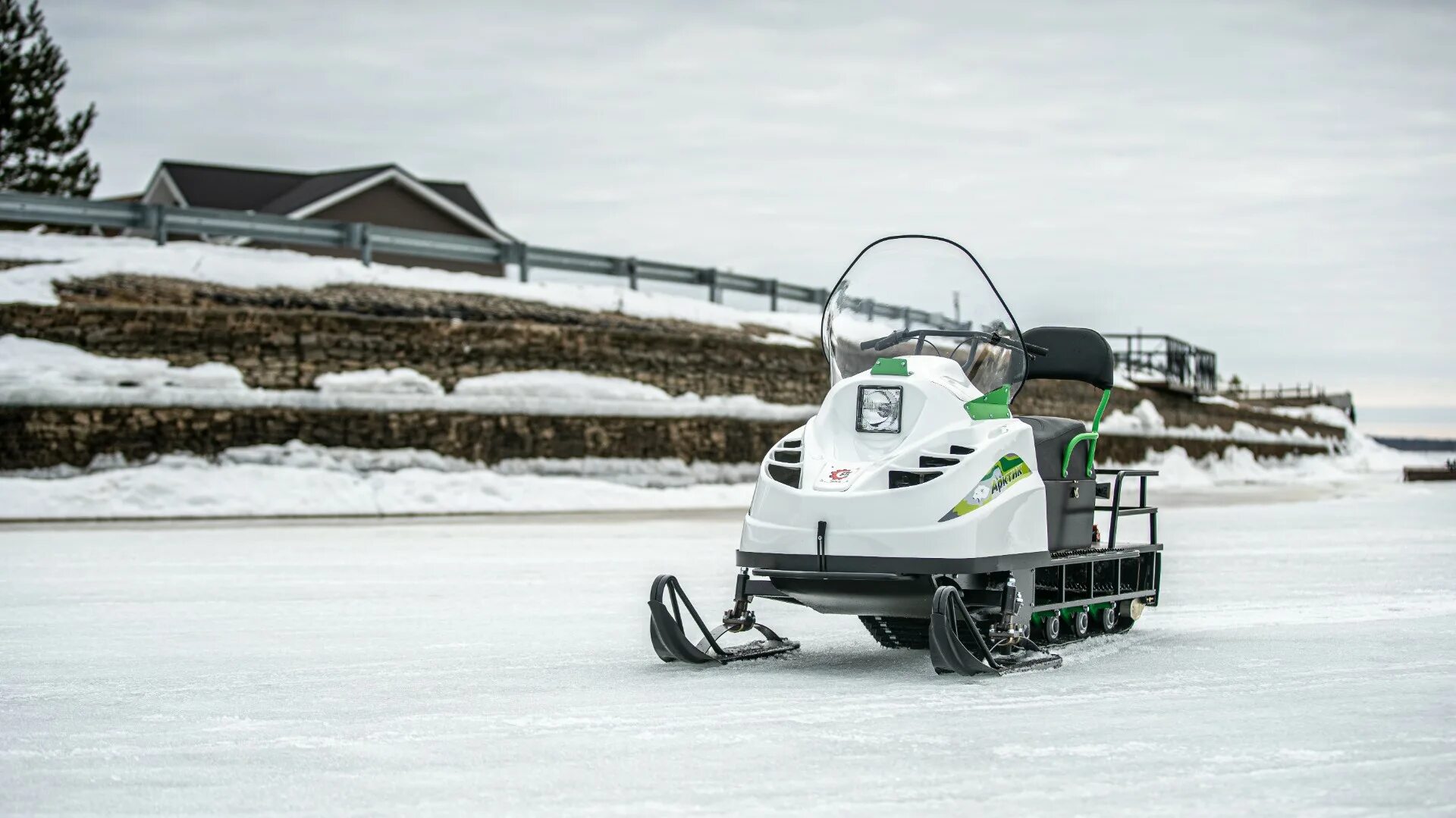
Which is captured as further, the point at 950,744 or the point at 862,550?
the point at 862,550

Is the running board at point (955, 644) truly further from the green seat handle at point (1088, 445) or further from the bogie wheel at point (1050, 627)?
the green seat handle at point (1088, 445)

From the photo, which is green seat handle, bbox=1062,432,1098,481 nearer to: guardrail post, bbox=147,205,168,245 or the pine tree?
guardrail post, bbox=147,205,168,245

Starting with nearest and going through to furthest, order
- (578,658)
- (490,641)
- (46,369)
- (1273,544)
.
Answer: (578,658), (490,641), (1273,544), (46,369)

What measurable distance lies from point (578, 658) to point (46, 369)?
1585 cm

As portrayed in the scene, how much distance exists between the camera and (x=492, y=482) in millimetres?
22297

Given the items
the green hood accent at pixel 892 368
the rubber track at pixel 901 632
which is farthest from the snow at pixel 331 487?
the green hood accent at pixel 892 368

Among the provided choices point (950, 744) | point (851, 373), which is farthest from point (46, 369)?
point (950, 744)

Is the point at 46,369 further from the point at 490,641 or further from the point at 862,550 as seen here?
the point at 862,550

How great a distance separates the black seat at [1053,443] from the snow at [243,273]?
17.6 meters

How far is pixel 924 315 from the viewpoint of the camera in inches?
310

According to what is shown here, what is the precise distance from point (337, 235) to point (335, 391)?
473 centimetres

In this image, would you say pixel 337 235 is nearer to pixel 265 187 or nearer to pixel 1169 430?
pixel 265 187

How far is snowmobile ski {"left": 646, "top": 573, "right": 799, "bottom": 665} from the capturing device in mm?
7176

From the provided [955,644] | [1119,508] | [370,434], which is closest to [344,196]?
[370,434]
